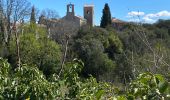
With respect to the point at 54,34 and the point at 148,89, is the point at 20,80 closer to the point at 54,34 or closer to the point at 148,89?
the point at 148,89

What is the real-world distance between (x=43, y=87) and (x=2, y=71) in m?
0.77

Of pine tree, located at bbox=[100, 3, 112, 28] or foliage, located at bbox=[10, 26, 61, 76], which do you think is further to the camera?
pine tree, located at bbox=[100, 3, 112, 28]

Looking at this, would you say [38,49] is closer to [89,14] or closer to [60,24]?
[60,24]

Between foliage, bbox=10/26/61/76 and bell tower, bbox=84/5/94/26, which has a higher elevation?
bell tower, bbox=84/5/94/26

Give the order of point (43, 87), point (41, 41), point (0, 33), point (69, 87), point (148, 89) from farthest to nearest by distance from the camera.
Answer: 1. point (41, 41)
2. point (0, 33)
3. point (69, 87)
4. point (43, 87)
5. point (148, 89)

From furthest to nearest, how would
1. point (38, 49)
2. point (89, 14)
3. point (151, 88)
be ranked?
point (89, 14) → point (38, 49) → point (151, 88)

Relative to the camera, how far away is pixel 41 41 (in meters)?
41.5

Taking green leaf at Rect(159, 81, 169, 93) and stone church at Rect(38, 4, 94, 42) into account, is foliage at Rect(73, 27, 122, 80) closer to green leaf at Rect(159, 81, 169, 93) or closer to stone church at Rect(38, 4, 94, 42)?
stone church at Rect(38, 4, 94, 42)

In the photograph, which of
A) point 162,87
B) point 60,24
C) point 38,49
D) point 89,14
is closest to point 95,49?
point 38,49

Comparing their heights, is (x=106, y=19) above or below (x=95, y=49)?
above

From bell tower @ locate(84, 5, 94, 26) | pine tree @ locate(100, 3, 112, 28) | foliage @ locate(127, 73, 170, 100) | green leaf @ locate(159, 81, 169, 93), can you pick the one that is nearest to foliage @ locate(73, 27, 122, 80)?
pine tree @ locate(100, 3, 112, 28)

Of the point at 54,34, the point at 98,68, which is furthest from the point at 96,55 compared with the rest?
the point at 54,34

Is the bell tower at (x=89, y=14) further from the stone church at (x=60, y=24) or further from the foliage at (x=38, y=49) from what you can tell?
the foliage at (x=38, y=49)

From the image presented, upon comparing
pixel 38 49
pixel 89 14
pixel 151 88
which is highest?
pixel 151 88
